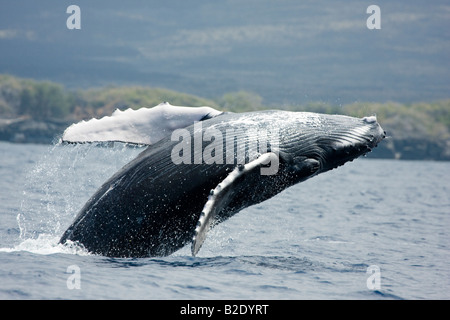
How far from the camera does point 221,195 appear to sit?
21.7 feet

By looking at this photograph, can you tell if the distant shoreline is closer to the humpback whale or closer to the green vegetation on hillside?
the green vegetation on hillside

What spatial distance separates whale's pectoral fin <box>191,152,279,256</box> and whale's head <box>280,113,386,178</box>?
0.45 metres

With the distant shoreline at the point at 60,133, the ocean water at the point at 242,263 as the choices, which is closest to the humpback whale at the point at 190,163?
the ocean water at the point at 242,263

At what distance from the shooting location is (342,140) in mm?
7691

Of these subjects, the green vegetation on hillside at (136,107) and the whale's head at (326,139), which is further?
the green vegetation on hillside at (136,107)

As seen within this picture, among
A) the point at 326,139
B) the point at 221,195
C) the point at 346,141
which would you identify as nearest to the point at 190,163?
the point at 221,195

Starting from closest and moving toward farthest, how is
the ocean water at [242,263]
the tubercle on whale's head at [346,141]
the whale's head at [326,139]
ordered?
1. the ocean water at [242,263]
2. the whale's head at [326,139]
3. the tubercle on whale's head at [346,141]

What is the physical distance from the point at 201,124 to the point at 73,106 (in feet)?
426

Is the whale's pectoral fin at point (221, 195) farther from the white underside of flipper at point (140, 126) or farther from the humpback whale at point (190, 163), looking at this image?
the white underside of flipper at point (140, 126)

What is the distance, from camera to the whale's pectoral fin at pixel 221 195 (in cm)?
635

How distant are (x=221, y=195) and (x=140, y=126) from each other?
2022mm

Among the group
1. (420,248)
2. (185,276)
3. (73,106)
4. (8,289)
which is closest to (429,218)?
(420,248)

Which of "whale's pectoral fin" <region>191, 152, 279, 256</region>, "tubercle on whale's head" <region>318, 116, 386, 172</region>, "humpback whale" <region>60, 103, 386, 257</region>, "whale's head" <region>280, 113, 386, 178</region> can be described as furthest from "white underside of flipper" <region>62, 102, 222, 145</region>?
"tubercle on whale's head" <region>318, 116, 386, 172</region>

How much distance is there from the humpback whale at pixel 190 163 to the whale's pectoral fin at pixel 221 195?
6 centimetres
